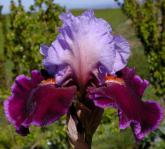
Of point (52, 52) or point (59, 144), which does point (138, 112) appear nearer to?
point (52, 52)

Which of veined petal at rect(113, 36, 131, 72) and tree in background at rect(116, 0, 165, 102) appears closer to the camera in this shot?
veined petal at rect(113, 36, 131, 72)

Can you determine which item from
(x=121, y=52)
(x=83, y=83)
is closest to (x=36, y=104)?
(x=83, y=83)

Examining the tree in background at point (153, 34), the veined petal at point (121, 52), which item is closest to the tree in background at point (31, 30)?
the tree in background at point (153, 34)

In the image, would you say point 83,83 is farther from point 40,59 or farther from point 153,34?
point 153,34

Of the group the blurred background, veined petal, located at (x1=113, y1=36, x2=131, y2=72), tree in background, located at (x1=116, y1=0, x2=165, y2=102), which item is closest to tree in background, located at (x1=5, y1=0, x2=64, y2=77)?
the blurred background

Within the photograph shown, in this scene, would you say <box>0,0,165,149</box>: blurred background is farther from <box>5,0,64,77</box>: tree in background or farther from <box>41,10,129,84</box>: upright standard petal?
<box>41,10,129,84</box>: upright standard petal

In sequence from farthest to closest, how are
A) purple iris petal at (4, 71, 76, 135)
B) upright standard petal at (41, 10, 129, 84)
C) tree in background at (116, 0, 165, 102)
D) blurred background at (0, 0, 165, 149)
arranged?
tree in background at (116, 0, 165, 102) < blurred background at (0, 0, 165, 149) < upright standard petal at (41, 10, 129, 84) < purple iris petal at (4, 71, 76, 135)

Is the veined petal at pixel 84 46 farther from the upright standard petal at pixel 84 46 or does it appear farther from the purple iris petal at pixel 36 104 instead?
the purple iris petal at pixel 36 104

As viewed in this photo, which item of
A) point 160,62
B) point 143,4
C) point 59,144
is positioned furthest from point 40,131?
point 143,4
